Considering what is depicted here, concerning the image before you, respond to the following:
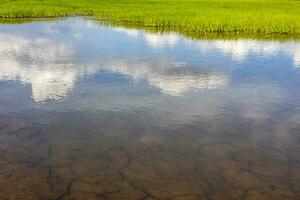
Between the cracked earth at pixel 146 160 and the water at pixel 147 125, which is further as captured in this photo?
the water at pixel 147 125

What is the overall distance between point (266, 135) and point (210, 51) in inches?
398

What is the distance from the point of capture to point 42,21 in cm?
2906

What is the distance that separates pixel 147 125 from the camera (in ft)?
30.3

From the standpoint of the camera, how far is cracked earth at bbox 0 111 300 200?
21.2 ft

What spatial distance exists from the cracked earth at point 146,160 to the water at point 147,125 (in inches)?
0.8

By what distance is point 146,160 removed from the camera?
7.55 metres

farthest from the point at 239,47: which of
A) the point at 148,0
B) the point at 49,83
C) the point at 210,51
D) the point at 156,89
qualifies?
the point at 148,0

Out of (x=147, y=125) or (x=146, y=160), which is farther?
(x=147, y=125)

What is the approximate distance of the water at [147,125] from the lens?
22.0 feet

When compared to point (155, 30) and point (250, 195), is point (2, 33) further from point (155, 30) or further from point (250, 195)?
point (250, 195)

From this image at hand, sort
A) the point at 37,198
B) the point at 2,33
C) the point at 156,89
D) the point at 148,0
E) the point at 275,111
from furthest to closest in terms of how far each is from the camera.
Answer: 1. the point at 148,0
2. the point at 2,33
3. the point at 156,89
4. the point at 275,111
5. the point at 37,198

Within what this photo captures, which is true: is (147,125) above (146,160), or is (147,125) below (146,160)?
above

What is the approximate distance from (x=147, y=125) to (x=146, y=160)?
1765mm

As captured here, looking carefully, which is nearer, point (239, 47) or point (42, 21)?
point (239, 47)
